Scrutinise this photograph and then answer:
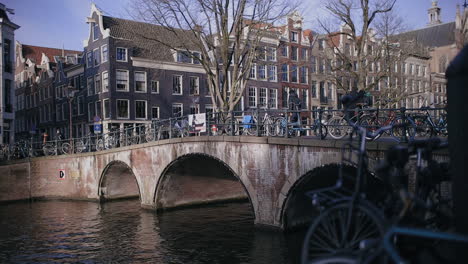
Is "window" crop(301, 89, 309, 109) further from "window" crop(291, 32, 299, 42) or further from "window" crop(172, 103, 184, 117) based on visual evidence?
"window" crop(172, 103, 184, 117)

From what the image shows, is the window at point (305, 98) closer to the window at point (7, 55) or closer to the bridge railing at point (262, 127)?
the bridge railing at point (262, 127)

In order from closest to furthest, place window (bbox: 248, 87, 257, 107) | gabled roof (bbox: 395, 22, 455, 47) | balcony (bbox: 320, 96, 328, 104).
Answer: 1. window (bbox: 248, 87, 257, 107)
2. balcony (bbox: 320, 96, 328, 104)
3. gabled roof (bbox: 395, 22, 455, 47)

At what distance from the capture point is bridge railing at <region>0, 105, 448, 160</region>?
11.0 m

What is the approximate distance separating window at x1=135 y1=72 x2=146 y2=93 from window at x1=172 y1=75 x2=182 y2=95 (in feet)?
8.33

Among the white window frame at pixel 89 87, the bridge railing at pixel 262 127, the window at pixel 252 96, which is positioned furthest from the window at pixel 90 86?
the window at pixel 252 96

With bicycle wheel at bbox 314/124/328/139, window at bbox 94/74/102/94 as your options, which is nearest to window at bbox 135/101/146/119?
window at bbox 94/74/102/94

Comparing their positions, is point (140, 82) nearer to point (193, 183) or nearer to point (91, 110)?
point (91, 110)

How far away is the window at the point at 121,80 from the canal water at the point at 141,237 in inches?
588

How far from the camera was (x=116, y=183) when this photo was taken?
24609 millimetres

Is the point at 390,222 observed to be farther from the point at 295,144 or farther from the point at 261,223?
the point at 261,223

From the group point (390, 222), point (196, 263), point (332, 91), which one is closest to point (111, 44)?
point (332, 91)

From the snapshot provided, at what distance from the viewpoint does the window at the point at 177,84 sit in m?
36.5

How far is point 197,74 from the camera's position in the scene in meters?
37.8

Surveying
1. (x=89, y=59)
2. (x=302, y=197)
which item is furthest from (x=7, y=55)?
(x=302, y=197)
